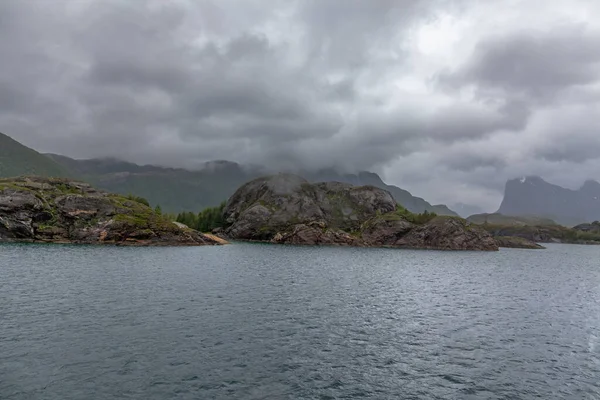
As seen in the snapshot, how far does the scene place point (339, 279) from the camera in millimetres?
99438

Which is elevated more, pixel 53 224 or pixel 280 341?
pixel 53 224

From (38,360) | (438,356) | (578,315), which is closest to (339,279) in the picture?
(578,315)

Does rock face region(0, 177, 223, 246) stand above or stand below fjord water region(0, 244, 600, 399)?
above

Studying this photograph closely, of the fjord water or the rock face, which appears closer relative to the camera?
the fjord water

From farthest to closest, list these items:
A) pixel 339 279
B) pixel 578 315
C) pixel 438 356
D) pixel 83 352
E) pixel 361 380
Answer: pixel 339 279 → pixel 578 315 → pixel 438 356 → pixel 83 352 → pixel 361 380

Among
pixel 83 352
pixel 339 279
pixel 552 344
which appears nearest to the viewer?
pixel 83 352

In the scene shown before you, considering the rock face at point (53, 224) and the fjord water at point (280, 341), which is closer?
the fjord water at point (280, 341)

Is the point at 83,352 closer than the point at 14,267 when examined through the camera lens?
Yes

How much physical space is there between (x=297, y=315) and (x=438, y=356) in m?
22.0

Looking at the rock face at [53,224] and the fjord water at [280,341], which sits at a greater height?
the rock face at [53,224]

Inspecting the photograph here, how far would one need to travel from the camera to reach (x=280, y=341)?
44.0 metres

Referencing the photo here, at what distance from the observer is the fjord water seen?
31.9 metres

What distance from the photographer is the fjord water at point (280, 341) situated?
31891 millimetres

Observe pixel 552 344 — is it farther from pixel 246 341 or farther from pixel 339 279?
pixel 339 279
